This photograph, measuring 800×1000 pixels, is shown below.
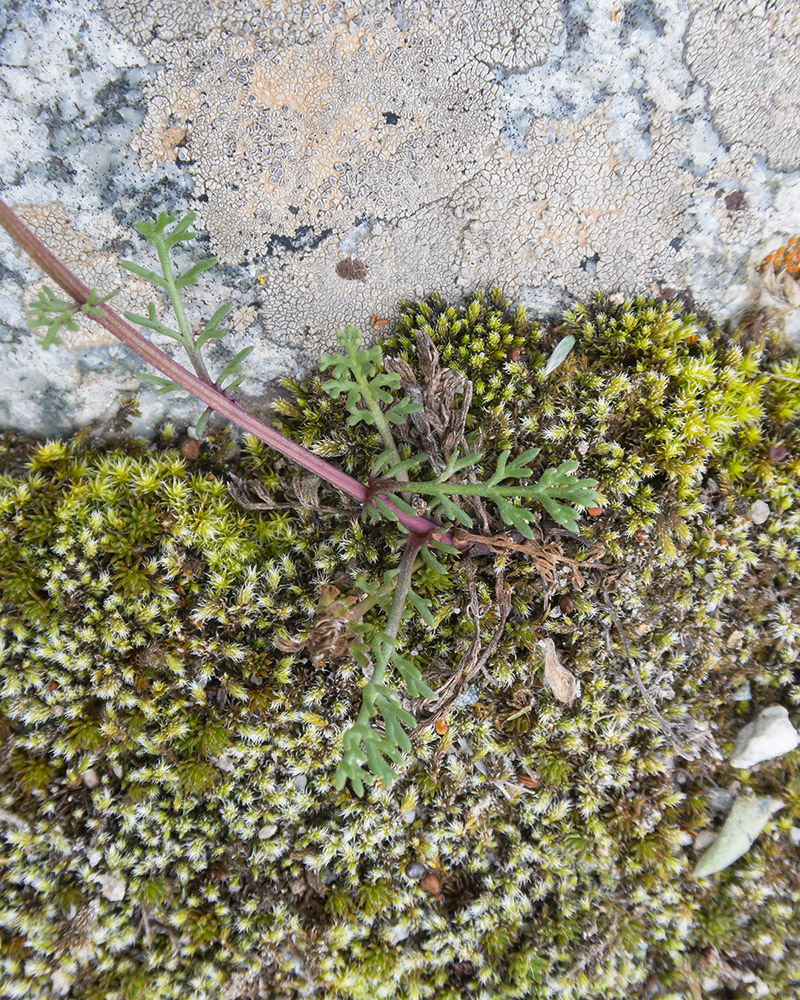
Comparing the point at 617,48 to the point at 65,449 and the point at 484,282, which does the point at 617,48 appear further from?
the point at 65,449

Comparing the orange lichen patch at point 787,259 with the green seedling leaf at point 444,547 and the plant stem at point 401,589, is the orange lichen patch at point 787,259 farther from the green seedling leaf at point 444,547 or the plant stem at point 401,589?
the plant stem at point 401,589

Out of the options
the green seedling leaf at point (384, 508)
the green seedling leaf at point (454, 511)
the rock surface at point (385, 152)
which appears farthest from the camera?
the rock surface at point (385, 152)

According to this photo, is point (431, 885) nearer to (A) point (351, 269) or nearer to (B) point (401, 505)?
(B) point (401, 505)

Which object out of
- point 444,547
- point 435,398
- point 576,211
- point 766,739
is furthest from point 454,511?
point 766,739

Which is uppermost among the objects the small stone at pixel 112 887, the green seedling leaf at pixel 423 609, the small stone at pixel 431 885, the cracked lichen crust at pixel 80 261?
the cracked lichen crust at pixel 80 261

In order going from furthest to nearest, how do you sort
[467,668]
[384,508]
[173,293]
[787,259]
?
1. [787,259]
2. [467,668]
3. [384,508]
4. [173,293]

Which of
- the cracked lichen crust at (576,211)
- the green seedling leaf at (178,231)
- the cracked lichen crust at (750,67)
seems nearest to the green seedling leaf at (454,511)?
the cracked lichen crust at (576,211)
